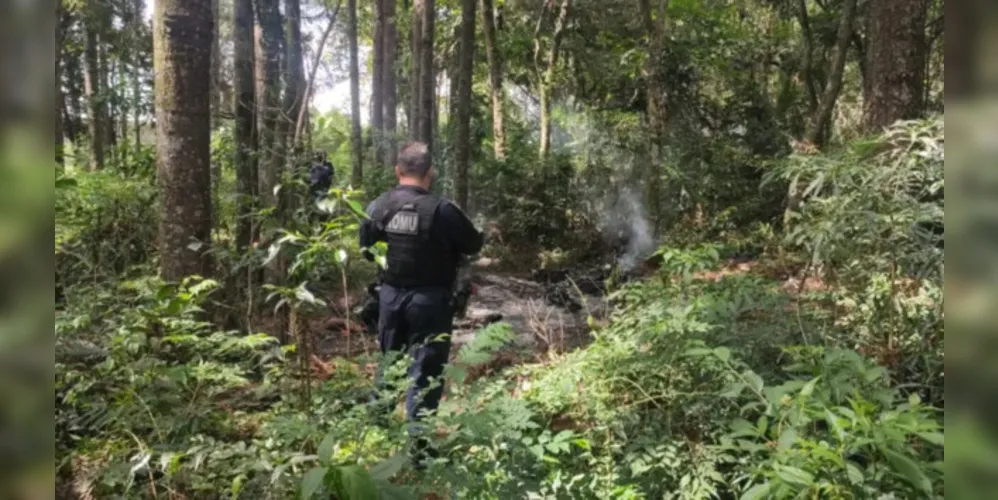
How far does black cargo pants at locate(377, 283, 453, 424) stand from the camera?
3.88 m

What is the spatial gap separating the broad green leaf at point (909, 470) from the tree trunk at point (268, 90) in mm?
4657

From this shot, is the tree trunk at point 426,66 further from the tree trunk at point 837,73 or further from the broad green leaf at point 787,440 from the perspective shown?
the broad green leaf at point 787,440

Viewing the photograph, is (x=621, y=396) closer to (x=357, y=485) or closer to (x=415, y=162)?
(x=415, y=162)

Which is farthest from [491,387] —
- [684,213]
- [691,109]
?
[691,109]

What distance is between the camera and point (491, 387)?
3.12 metres

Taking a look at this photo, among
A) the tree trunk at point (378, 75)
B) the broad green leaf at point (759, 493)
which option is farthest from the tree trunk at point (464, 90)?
the broad green leaf at point (759, 493)

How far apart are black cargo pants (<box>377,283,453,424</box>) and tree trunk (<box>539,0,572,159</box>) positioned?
989 centimetres

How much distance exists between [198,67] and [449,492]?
2.76 m

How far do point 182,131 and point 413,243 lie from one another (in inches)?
58.5

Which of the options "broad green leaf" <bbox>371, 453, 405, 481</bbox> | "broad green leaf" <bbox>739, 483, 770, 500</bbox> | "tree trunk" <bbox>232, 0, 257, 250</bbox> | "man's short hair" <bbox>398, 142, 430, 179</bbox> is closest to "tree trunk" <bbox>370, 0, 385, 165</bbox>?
"tree trunk" <bbox>232, 0, 257, 250</bbox>

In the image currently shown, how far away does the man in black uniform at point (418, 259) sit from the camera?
393cm

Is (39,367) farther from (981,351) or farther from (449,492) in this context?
(449,492)

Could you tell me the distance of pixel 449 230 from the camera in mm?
3955

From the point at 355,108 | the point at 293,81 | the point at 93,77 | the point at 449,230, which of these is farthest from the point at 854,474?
the point at 93,77
